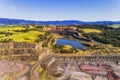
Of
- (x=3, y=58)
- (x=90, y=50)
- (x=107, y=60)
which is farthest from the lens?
(x=90, y=50)

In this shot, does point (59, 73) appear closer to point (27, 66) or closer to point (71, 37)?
point (27, 66)

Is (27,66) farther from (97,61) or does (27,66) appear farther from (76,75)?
(97,61)

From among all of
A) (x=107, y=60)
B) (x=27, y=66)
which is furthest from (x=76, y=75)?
(x=107, y=60)

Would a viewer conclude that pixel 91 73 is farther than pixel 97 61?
No

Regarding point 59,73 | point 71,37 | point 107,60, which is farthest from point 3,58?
point 71,37

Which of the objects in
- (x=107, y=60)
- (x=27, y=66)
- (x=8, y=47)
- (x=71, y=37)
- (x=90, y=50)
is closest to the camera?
(x=27, y=66)

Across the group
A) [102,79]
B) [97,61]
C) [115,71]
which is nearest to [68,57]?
[97,61]

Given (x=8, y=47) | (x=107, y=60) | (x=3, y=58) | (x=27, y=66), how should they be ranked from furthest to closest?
1. (x=107, y=60)
2. (x=8, y=47)
3. (x=3, y=58)
4. (x=27, y=66)

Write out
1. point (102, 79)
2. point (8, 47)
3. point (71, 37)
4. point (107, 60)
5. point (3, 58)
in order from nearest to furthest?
point (102, 79)
point (3, 58)
point (8, 47)
point (107, 60)
point (71, 37)
